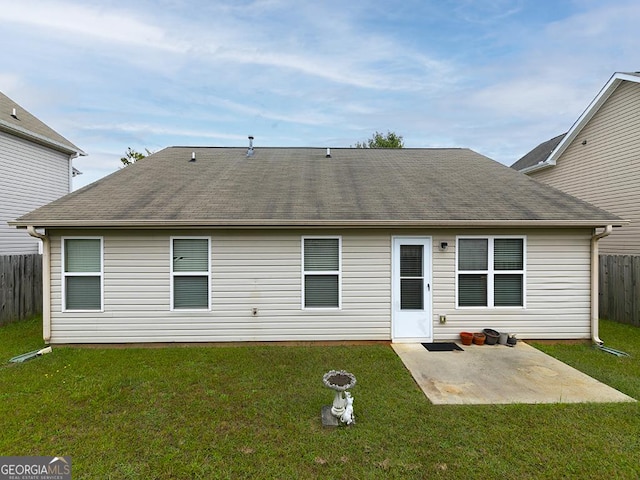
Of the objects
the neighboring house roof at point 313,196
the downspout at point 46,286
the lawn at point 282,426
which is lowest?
the lawn at point 282,426

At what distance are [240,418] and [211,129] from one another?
1779cm

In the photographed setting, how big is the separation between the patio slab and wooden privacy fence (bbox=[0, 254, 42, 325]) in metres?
9.15

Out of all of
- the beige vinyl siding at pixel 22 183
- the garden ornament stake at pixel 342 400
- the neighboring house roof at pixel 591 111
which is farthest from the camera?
the beige vinyl siding at pixel 22 183

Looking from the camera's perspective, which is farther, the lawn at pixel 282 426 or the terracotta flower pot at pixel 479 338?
the terracotta flower pot at pixel 479 338

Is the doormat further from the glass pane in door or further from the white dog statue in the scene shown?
the white dog statue

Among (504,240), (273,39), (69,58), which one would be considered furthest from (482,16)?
(69,58)

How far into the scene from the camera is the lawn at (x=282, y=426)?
267cm

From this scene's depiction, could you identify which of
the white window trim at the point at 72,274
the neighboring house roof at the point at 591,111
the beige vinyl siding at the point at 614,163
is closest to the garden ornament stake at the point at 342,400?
the white window trim at the point at 72,274

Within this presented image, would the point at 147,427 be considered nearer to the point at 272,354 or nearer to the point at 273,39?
the point at 272,354

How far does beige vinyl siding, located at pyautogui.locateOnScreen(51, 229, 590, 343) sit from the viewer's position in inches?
227

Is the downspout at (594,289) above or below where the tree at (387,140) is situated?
below

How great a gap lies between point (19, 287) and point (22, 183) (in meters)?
4.63

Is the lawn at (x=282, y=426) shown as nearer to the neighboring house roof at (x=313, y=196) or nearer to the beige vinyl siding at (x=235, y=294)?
the beige vinyl siding at (x=235, y=294)

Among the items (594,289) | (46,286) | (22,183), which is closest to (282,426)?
(46,286)
